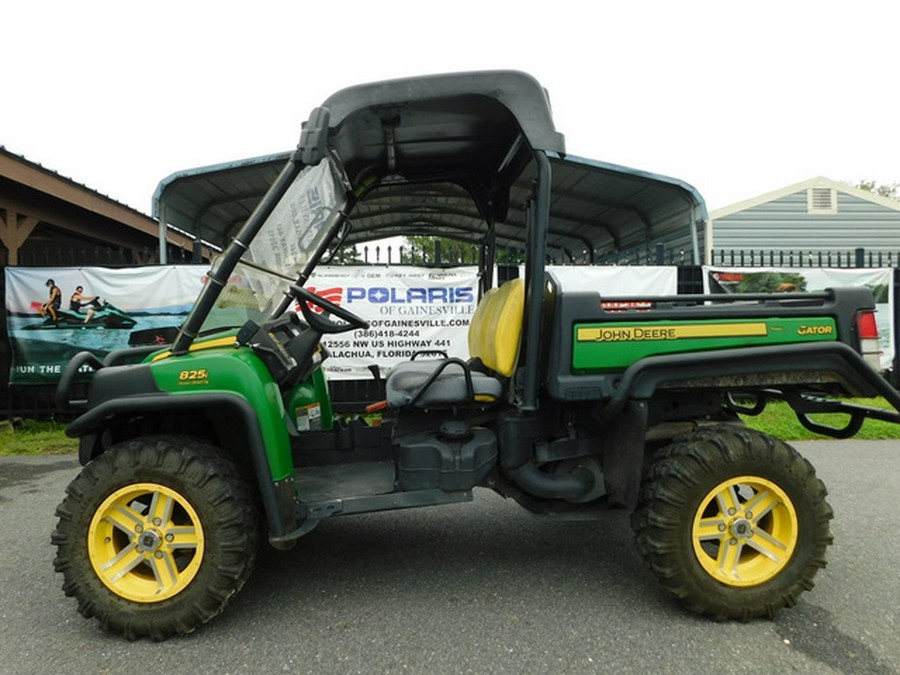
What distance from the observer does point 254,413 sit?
97.3 inches

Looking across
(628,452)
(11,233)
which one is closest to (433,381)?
(628,452)

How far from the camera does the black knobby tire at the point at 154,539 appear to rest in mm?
2447

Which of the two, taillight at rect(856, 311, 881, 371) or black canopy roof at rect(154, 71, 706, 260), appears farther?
taillight at rect(856, 311, 881, 371)

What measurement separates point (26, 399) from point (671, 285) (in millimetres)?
8398

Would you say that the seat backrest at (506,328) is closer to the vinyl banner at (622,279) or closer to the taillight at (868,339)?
the taillight at (868,339)

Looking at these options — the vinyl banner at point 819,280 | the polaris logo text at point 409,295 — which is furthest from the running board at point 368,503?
the vinyl banner at point 819,280

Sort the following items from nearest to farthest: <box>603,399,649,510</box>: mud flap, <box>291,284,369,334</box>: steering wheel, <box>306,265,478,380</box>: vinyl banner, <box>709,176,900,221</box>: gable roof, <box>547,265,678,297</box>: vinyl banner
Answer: <box>603,399,649,510</box>: mud flap
<box>291,284,369,334</box>: steering wheel
<box>306,265,478,380</box>: vinyl banner
<box>547,265,678,297</box>: vinyl banner
<box>709,176,900,221</box>: gable roof

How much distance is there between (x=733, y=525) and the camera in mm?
2633

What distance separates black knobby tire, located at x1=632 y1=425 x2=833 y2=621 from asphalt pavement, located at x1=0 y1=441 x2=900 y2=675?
146 mm

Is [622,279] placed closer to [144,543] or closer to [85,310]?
[144,543]

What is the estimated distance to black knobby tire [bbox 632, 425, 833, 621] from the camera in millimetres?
2559

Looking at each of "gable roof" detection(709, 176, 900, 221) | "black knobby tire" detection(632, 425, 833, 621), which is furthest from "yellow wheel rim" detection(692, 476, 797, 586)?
"gable roof" detection(709, 176, 900, 221)

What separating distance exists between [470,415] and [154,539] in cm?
156

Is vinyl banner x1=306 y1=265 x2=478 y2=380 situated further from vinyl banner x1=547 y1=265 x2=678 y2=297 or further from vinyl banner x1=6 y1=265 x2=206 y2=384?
vinyl banner x1=6 y1=265 x2=206 y2=384
